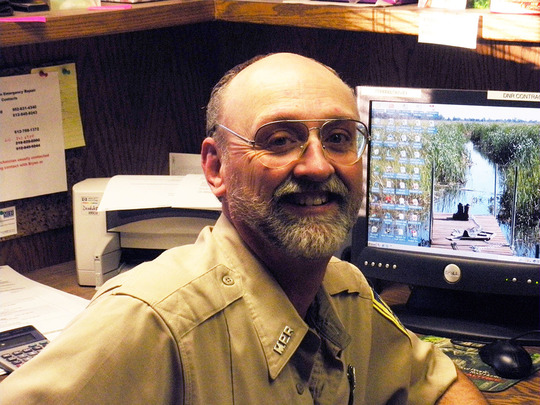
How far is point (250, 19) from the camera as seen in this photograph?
77.2 inches

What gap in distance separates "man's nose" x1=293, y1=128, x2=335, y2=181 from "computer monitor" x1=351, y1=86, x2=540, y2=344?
630 millimetres

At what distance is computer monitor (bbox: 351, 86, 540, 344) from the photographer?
1682mm

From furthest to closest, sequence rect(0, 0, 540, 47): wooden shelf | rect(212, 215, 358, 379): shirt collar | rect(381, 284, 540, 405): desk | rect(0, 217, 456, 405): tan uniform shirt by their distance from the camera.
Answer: rect(0, 0, 540, 47): wooden shelf, rect(381, 284, 540, 405): desk, rect(212, 215, 358, 379): shirt collar, rect(0, 217, 456, 405): tan uniform shirt

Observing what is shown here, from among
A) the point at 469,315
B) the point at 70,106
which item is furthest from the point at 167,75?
the point at 469,315

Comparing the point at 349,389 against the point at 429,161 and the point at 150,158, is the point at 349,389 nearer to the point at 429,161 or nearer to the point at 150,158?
the point at 429,161

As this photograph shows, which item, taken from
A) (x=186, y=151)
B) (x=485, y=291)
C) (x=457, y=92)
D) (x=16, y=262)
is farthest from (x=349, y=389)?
(x=186, y=151)

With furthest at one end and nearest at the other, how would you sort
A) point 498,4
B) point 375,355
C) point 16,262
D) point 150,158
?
point 150,158 < point 16,262 < point 498,4 < point 375,355

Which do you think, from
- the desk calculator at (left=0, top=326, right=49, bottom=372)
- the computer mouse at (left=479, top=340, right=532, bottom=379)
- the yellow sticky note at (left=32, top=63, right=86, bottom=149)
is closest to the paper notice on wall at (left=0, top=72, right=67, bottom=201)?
the yellow sticky note at (left=32, top=63, right=86, bottom=149)

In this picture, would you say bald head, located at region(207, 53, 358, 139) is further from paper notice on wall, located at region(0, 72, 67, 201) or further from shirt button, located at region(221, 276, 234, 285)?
paper notice on wall, located at region(0, 72, 67, 201)

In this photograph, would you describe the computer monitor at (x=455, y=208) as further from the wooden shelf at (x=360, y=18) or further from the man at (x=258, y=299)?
the man at (x=258, y=299)

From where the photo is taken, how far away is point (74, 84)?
207 cm

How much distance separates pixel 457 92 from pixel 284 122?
66 cm

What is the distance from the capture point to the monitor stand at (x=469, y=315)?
1.70m

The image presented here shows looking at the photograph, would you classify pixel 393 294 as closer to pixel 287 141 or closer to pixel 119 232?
pixel 119 232
